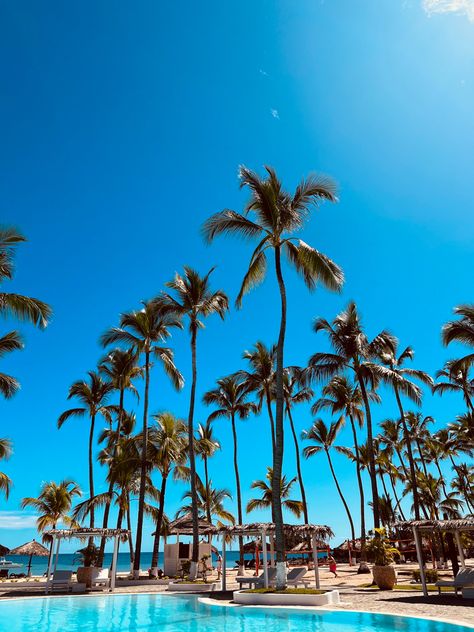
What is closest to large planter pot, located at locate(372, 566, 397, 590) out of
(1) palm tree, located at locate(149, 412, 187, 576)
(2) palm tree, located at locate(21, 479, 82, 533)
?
(1) palm tree, located at locate(149, 412, 187, 576)

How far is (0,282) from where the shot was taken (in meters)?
16.3

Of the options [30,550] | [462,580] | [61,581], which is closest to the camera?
[462,580]

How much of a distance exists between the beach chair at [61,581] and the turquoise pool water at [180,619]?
3.82 meters

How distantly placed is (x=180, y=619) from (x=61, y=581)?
10321 millimetres

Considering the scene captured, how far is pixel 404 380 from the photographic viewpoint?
25422 mm

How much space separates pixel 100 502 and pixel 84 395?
709 centimetres

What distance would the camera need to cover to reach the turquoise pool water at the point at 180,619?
10.9 meters

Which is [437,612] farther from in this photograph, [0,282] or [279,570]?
[0,282]

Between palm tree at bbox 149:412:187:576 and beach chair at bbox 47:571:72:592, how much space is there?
6.44m

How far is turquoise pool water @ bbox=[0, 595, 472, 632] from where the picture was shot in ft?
35.7

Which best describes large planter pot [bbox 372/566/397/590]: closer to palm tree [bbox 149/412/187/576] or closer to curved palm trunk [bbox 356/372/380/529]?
curved palm trunk [bbox 356/372/380/529]

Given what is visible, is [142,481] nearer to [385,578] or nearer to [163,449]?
[163,449]

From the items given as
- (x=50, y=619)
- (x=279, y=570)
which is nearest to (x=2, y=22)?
(x=50, y=619)

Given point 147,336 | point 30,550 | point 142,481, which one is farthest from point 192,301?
point 30,550
